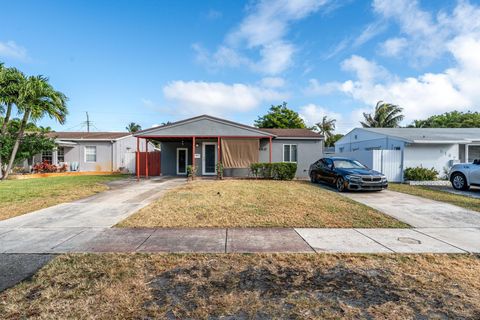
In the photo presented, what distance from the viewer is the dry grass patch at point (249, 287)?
2.52 metres

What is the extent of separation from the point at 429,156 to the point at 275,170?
935 centimetres

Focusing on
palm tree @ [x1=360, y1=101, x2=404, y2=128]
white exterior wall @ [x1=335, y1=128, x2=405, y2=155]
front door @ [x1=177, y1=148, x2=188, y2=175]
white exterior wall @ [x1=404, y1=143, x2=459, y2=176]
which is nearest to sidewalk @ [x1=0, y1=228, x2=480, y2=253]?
white exterior wall @ [x1=404, y1=143, x2=459, y2=176]

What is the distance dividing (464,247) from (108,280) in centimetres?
593

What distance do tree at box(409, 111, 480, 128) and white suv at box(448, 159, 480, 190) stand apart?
33.3 meters

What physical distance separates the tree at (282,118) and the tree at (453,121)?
21.7m

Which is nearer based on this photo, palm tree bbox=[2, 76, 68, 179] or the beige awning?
palm tree bbox=[2, 76, 68, 179]

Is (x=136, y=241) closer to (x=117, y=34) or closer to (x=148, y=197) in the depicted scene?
(x=148, y=197)

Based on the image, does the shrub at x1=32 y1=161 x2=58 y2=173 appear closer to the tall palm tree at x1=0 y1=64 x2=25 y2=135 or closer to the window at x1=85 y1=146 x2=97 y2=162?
the window at x1=85 y1=146 x2=97 y2=162

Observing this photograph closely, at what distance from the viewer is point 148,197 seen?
9.36 m

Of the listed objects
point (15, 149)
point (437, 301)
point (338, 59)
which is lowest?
point (437, 301)

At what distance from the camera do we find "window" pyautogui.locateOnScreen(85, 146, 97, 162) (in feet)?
71.6

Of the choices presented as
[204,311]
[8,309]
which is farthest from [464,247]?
[8,309]

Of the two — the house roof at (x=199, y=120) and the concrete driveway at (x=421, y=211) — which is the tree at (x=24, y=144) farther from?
the concrete driveway at (x=421, y=211)

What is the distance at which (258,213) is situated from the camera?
6.71 meters
